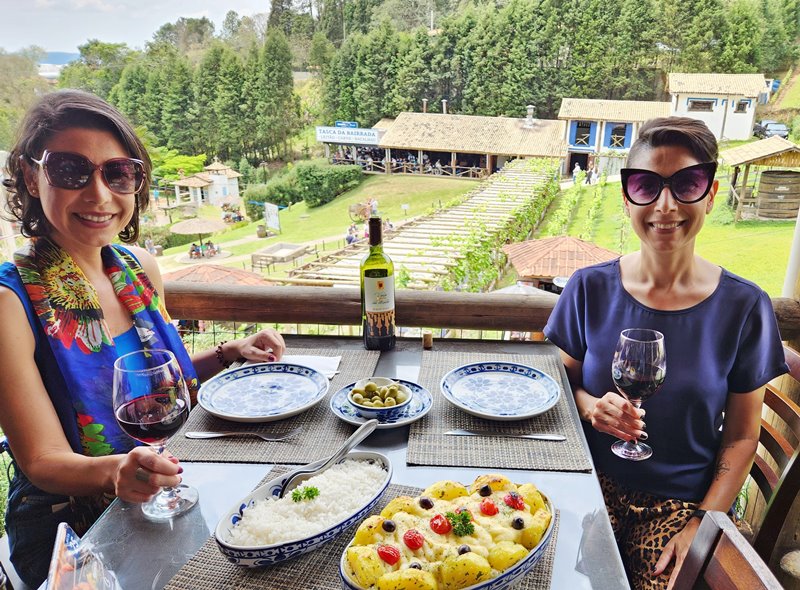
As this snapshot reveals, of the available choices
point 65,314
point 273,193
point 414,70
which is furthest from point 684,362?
point 273,193

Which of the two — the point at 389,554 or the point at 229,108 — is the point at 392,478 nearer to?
the point at 389,554

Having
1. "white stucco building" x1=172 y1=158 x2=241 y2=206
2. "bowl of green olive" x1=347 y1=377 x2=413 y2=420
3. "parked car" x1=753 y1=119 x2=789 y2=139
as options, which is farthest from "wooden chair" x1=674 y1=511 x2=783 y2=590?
"white stucco building" x1=172 y1=158 x2=241 y2=206

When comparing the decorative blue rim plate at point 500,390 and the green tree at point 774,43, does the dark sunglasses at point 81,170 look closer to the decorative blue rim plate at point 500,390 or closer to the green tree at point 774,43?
the decorative blue rim plate at point 500,390

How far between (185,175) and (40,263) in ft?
13.3

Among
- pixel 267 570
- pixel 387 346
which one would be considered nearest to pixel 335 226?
pixel 387 346

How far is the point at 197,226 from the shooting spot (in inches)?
219

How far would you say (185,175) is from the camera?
5.03 m

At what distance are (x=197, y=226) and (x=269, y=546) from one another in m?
5.23

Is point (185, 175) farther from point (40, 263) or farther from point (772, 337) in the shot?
point (772, 337)

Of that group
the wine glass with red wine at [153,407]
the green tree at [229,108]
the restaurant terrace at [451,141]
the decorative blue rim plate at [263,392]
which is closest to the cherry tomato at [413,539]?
the wine glass with red wine at [153,407]

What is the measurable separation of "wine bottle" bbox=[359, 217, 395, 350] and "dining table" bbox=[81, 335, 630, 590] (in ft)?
0.34

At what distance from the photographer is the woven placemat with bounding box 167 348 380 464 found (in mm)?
1055

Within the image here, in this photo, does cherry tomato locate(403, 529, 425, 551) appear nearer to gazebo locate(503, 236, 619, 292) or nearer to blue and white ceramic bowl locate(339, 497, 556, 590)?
blue and white ceramic bowl locate(339, 497, 556, 590)

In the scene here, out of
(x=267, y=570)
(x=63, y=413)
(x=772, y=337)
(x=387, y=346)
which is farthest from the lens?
(x=387, y=346)
